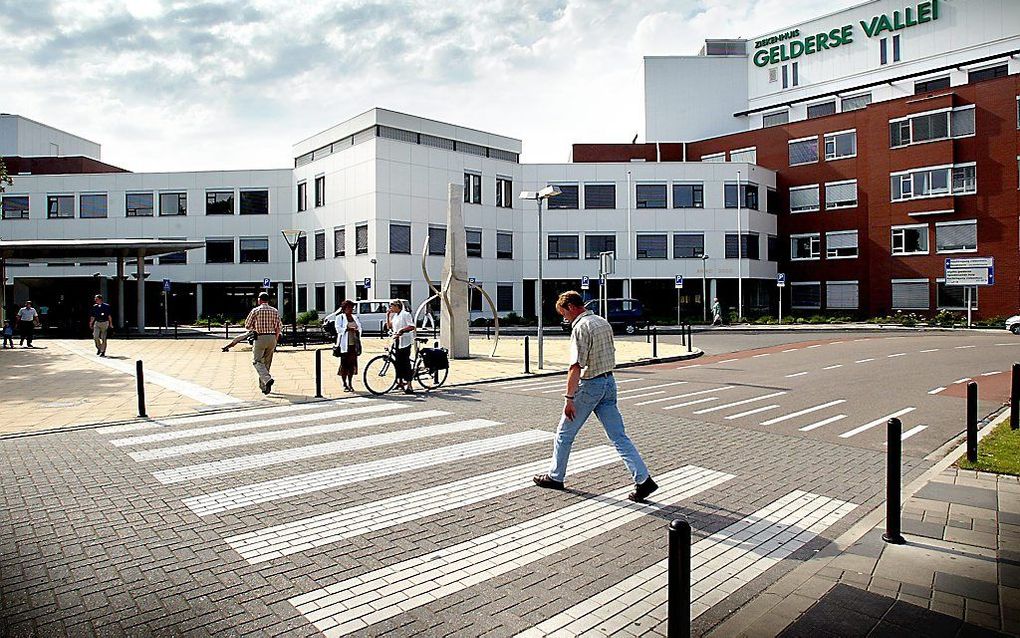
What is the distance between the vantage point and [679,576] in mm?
2914

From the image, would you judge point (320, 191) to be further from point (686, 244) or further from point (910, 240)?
point (910, 240)

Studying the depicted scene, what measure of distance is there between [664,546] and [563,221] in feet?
144

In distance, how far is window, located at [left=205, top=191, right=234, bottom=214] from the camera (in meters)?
49.6

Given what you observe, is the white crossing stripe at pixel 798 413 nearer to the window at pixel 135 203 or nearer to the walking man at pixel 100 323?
the walking man at pixel 100 323

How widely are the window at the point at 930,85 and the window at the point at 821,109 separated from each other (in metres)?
5.40

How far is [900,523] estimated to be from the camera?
541cm

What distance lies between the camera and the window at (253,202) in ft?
162

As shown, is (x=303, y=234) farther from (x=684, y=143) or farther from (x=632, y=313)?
(x=684, y=143)

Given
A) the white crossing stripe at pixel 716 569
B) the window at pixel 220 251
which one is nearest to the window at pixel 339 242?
the window at pixel 220 251

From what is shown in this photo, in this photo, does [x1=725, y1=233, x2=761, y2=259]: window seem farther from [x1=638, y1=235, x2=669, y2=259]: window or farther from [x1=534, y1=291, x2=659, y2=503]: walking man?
[x1=534, y1=291, x2=659, y2=503]: walking man

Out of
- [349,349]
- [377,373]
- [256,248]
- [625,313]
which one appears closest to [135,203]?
[256,248]

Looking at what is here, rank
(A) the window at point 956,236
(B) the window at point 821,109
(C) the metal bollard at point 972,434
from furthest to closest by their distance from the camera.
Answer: (B) the window at point 821,109 < (A) the window at point 956,236 < (C) the metal bollard at point 972,434

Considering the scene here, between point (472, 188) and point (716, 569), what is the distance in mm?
42853

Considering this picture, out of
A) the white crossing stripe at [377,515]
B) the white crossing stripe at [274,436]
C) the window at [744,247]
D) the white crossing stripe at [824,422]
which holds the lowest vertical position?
the white crossing stripe at [824,422]
